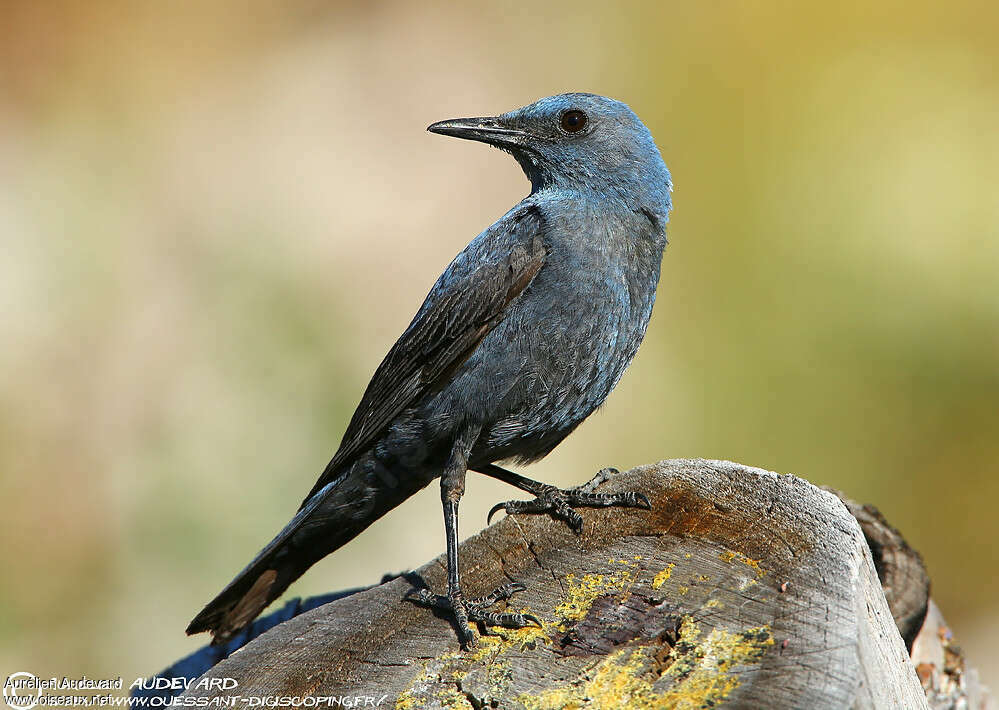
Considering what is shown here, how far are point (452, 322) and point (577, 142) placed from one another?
1055 mm

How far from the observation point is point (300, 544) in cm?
429

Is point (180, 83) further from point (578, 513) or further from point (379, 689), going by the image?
point (379, 689)

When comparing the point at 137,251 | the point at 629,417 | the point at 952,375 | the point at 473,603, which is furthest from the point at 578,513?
the point at 137,251

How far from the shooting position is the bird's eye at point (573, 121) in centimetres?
465

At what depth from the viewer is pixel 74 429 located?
6.75m

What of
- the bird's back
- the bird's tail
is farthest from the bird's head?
the bird's tail

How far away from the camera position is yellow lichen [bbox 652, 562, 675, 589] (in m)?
3.00

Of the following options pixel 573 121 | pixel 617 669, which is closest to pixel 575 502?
pixel 617 669

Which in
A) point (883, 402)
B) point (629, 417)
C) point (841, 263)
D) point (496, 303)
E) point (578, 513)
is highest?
point (841, 263)

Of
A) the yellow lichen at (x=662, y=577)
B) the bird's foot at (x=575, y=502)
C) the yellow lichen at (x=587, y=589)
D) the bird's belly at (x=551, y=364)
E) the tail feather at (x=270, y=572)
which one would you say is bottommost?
the tail feather at (x=270, y=572)

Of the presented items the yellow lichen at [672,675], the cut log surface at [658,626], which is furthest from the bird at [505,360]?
the yellow lichen at [672,675]

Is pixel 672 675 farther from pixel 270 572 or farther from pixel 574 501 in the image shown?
pixel 270 572

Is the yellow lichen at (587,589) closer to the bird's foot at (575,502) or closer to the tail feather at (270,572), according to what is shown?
the bird's foot at (575,502)

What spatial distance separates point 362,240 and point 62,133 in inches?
93.7
